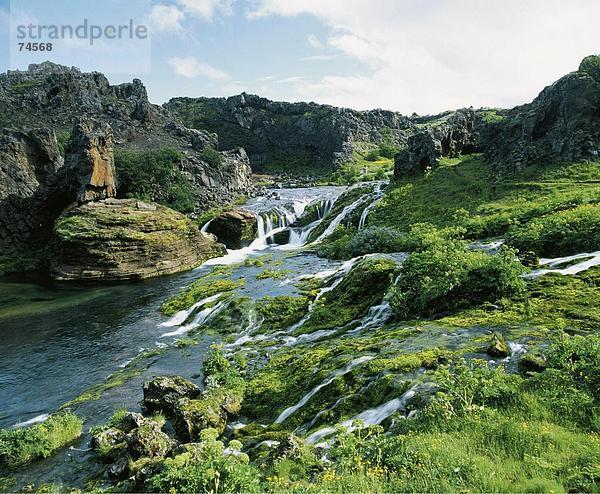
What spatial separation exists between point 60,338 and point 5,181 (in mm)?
31927

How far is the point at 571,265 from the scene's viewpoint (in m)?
16.2

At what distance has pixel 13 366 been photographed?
20000 millimetres

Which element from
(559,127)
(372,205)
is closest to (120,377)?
(372,205)

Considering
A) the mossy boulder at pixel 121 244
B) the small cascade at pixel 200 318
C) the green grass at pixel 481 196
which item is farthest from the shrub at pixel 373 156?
the small cascade at pixel 200 318

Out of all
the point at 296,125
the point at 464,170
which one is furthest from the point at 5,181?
the point at 296,125

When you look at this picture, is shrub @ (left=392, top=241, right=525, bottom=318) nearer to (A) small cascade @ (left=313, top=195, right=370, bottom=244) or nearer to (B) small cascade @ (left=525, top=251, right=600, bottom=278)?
(B) small cascade @ (left=525, top=251, right=600, bottom=278)

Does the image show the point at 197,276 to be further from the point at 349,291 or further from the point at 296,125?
the point at 296,125

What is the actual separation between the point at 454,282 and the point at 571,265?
4.88 meters

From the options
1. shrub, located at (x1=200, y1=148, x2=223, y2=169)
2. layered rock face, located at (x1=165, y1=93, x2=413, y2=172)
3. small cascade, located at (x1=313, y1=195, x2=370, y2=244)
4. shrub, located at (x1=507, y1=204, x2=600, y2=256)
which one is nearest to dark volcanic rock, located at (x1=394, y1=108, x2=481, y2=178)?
small cascade, located at (x1=313, y1=195, x2=370, y2=244)

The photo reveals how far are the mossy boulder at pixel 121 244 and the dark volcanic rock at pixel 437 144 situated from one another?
76.8ft

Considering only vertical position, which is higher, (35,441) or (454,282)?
(454,282)

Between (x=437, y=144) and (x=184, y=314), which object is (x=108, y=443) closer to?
(x=184, y=314)

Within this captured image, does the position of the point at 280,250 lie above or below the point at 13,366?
above

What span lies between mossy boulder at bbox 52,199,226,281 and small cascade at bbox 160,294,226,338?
519 inches
